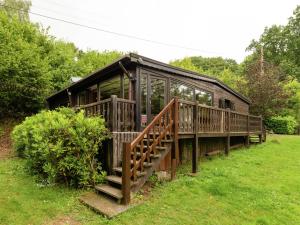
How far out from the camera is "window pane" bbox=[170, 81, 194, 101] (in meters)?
10.1

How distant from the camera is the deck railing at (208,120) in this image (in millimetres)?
7938

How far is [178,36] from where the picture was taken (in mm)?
30984

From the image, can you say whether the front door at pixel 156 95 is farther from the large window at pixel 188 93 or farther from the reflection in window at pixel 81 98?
the reflection in window at pixel 81 98

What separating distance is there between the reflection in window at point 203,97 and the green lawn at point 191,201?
416cm

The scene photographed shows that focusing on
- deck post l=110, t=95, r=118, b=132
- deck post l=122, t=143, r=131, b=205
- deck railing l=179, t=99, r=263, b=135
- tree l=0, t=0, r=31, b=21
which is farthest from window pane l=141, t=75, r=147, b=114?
tree l=0, t=0, r=31, b=21

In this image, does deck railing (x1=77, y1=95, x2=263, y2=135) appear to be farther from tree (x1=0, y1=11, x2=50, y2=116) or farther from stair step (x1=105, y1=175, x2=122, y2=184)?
tree (x1=0, y1=11, x2=50, y2=116)

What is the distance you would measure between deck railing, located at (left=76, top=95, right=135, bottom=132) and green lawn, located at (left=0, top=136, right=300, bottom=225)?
1.93 meters

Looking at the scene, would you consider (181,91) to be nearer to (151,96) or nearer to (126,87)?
(151,96)

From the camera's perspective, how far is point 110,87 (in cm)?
1038

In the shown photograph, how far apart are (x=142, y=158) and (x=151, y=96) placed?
3383 millimetres

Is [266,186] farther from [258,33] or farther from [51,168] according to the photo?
[258,33]

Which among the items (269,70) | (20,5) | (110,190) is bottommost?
(110,190)

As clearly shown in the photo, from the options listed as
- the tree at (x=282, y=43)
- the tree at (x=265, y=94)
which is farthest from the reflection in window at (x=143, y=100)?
the tree at (x=282, y=43)

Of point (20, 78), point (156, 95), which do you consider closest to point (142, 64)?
point (156, 95)
